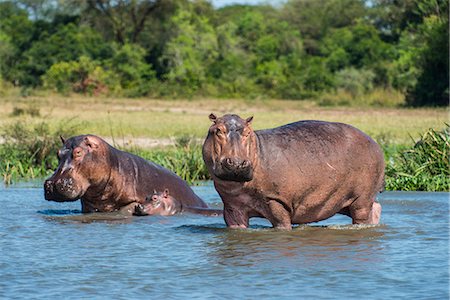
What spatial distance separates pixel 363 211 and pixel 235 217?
976mm

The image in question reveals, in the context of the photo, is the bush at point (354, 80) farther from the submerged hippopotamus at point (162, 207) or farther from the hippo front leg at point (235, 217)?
the hippo front leg at point (235, 217)

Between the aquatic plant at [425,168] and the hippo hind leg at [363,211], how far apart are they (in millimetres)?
3143

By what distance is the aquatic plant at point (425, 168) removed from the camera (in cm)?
1073

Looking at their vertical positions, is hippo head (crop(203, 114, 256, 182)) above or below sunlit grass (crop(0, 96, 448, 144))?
above

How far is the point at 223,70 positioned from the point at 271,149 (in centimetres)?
3054

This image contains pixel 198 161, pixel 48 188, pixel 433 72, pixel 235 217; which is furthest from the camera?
pixel 433 72

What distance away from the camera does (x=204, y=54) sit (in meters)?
38.8

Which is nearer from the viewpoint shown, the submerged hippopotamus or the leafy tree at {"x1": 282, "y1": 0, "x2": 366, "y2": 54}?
the submerged hippopotamus

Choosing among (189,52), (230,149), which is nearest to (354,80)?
(189,52)

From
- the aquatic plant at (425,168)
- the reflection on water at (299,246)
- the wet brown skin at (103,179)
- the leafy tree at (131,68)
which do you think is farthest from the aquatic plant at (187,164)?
the leafy tree at (131,68)

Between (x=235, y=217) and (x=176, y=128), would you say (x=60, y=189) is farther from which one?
(x=176, y=128)

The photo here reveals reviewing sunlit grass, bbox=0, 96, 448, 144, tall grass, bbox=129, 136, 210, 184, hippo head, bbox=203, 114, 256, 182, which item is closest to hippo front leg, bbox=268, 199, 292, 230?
hippo head, bbox=203, 114, 256, 182

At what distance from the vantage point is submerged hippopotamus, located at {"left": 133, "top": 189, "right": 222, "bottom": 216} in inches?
341

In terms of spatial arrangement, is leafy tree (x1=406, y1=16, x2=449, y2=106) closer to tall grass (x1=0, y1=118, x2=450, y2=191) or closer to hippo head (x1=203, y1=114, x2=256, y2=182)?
tall grass (x1=0, y1=118, x2=450, y2=191)
